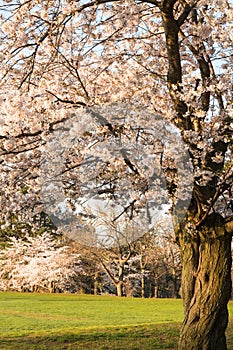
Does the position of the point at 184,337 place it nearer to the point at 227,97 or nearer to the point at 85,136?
the point at 85,136

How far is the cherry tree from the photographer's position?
600cm

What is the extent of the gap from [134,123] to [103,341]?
3574 millimetres

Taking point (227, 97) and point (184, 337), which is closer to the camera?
point (184, 337)

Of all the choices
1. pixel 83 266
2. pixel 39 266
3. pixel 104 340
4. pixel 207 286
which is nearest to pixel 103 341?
pixel 104 340

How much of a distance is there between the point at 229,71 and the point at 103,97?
1.81 m

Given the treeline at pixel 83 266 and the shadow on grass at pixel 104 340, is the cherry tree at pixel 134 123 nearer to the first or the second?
the shadow on grass at pixel 104 340

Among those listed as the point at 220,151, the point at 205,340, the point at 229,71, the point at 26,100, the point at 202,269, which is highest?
the point at 229,71

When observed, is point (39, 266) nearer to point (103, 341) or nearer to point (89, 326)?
point (89, 326)

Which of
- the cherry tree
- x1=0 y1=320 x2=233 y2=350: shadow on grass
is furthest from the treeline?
the cherry tree

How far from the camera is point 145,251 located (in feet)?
84.7

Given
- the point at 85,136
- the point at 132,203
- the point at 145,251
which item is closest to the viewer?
the point at 85,136

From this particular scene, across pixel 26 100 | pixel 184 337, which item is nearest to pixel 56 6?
pixel 26 100

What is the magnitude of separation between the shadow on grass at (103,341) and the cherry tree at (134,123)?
56.4 inches

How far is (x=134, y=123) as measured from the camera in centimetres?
618
